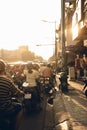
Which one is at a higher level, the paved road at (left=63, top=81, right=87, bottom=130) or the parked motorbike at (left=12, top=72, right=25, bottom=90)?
the parked motorbike at (left=12, top=72, right=25, bottom=90)

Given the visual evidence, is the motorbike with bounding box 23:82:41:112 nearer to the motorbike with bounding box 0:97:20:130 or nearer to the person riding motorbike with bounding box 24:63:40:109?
the person riding motorbike with bounding box 24:63:40:109

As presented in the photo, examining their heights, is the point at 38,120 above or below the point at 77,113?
below

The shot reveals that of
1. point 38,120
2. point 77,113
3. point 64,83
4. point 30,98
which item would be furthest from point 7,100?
point 64,83

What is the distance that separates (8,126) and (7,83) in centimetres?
79

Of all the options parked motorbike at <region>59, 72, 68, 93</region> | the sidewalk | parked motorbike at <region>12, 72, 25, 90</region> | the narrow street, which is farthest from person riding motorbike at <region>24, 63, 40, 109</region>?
parked motorbike at <region>59, 72, 68, 93</region>

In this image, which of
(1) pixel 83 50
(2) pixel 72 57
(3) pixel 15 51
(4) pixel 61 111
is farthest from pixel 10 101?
(3) pixel 15 51

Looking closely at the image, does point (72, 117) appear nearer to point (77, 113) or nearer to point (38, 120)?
point (77, 113)

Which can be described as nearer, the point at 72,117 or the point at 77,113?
the point at 72,117

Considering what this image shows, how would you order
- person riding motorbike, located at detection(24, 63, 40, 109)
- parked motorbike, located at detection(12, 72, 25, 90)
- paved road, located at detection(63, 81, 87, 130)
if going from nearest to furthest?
paved road, located at detection(63, 81, 87, 130) < person riding motorbike, located at detection(24, 63, 40, 109) < parked motorbike, located at detection(12, 72, 25, 90)

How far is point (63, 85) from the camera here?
2231 cm

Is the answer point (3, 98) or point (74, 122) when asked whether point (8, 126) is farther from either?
point (74, 122)

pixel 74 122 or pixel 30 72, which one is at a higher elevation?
pixel 30 72

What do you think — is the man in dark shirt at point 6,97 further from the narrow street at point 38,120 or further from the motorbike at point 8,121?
the narrow street at point 38,120

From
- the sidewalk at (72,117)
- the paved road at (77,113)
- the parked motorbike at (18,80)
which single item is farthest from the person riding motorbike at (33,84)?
the parked motorbike at (18,80)
